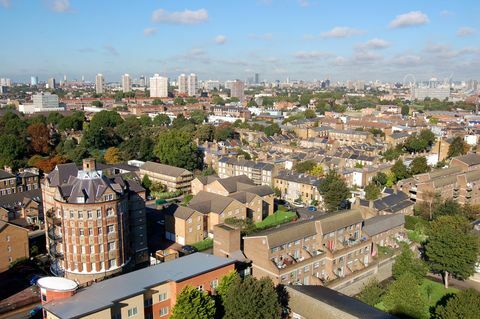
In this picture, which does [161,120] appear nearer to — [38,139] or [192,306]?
[38,139]

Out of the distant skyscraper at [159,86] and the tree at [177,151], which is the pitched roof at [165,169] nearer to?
the tree at [177,151]

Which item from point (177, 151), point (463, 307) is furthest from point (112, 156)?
point (463, 307)

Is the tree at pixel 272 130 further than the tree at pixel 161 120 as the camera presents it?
No

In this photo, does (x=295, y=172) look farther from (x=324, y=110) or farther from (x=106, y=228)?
(x=324, y=110)

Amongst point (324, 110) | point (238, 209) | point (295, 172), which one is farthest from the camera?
point (324, 110)

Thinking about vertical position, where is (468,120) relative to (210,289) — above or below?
above

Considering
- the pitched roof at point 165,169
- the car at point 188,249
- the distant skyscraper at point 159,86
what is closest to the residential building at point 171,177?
the pitched roof at point 165,169

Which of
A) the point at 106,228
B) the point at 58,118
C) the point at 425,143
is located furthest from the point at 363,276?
the point at 58,118
